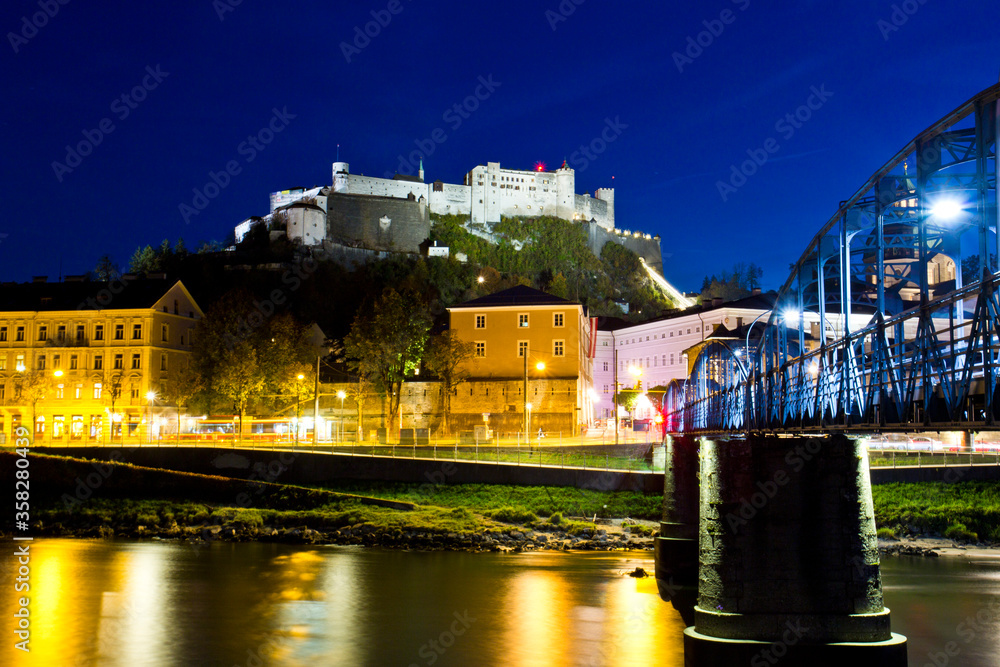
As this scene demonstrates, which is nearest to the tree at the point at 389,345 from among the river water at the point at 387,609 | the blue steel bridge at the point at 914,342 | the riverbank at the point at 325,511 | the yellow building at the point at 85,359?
the riverbank at the point at 325,511

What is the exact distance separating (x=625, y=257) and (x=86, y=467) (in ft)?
388

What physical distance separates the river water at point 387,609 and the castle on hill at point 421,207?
4038 inches

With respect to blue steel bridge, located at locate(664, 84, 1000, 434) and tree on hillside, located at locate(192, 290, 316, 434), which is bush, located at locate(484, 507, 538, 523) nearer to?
blue steel bridge, located at locate(664, 84, 1000, 434)

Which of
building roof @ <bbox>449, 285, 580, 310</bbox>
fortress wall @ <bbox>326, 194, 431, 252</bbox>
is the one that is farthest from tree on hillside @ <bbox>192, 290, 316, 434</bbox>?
fortress wall @ <bbox>326, 194, 431, 252</bbox>

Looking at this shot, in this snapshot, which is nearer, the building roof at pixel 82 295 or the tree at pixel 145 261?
the building roof at pixel 82 295

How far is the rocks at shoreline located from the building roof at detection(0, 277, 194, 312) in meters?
31.0

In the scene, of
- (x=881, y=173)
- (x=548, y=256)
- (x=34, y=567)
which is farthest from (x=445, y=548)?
(x=548, y=256)

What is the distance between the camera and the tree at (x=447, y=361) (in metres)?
57.0

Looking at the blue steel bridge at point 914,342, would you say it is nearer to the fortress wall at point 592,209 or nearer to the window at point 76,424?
the window at point 76,424

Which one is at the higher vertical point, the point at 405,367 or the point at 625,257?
the point at 625,257

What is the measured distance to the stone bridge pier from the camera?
509 inches

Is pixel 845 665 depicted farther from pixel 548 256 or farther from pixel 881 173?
pixel 548 256

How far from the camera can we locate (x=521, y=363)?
198 feet

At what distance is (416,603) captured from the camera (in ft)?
77.8
